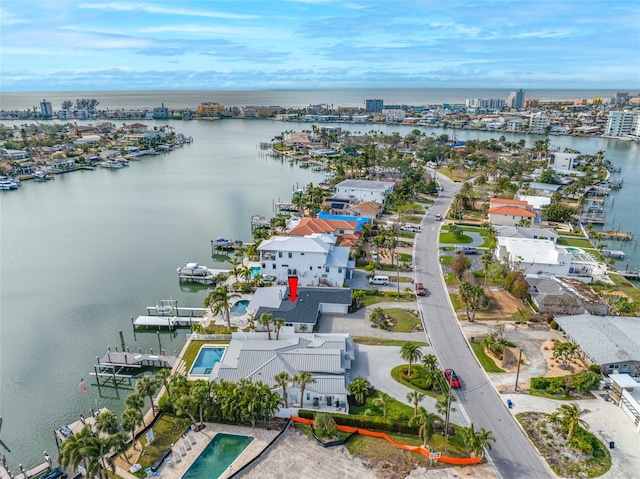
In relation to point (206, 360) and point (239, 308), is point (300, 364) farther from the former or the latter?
point (239, 308)

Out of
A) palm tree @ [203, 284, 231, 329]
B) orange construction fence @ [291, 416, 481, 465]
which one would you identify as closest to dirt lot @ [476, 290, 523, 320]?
orange construction fence @ [291, 416, 481, 465]

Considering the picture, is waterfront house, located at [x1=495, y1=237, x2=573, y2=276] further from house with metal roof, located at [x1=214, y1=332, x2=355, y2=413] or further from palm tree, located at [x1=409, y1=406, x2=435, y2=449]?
palm tree, located at [x1=409, y1=406, x2=435, y2=449]

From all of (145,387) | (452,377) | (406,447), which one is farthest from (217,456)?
(452,377)

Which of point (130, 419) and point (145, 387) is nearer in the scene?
point (130, 419)

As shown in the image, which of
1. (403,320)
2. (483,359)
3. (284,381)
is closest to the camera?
(284,381)

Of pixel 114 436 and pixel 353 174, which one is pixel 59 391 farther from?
pixel 353 174

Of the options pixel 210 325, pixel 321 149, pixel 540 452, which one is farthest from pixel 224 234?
pixel 321 149
